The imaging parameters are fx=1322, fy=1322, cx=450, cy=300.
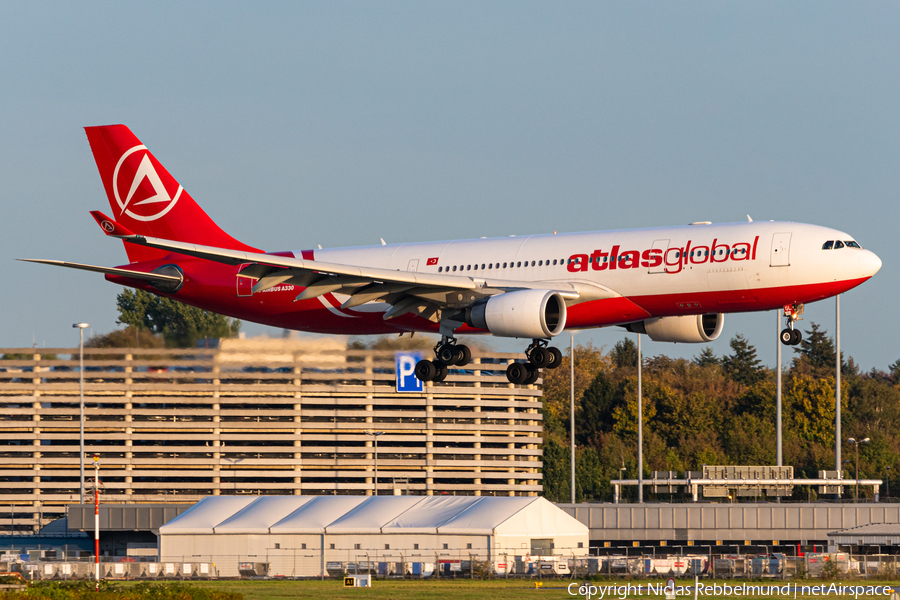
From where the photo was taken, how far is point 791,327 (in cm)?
4894

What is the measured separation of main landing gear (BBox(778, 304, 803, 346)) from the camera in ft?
159

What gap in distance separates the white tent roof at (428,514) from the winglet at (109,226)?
106 ft

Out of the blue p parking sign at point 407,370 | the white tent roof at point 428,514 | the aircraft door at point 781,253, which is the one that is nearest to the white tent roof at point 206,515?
the white tent roof at point 428,514

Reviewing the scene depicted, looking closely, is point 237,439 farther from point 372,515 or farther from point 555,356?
point 555,356

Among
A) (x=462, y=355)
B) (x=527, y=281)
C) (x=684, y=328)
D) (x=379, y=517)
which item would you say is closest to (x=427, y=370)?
(x=462, y=355)

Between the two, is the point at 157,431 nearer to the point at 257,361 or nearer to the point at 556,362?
the point at 257,361

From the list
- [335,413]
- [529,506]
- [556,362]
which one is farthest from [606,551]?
[556,362]

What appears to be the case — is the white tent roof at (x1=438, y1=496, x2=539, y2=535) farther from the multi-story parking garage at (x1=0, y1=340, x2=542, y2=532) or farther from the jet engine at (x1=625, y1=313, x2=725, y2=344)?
the jet engine at (x1=625, y1=313, x2=725, y2=344)

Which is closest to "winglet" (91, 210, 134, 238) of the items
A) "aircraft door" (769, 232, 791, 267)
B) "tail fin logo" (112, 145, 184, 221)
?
"tail fin logo" (112, 145, 184, 221)

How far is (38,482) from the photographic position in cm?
10425

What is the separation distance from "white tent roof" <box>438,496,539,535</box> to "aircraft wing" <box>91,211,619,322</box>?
24.7 m

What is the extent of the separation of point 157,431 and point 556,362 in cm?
5611

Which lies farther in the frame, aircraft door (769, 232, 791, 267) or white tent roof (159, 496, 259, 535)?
white tent roof (159, 496, 259, 535)

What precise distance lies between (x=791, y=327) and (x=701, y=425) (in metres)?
112
